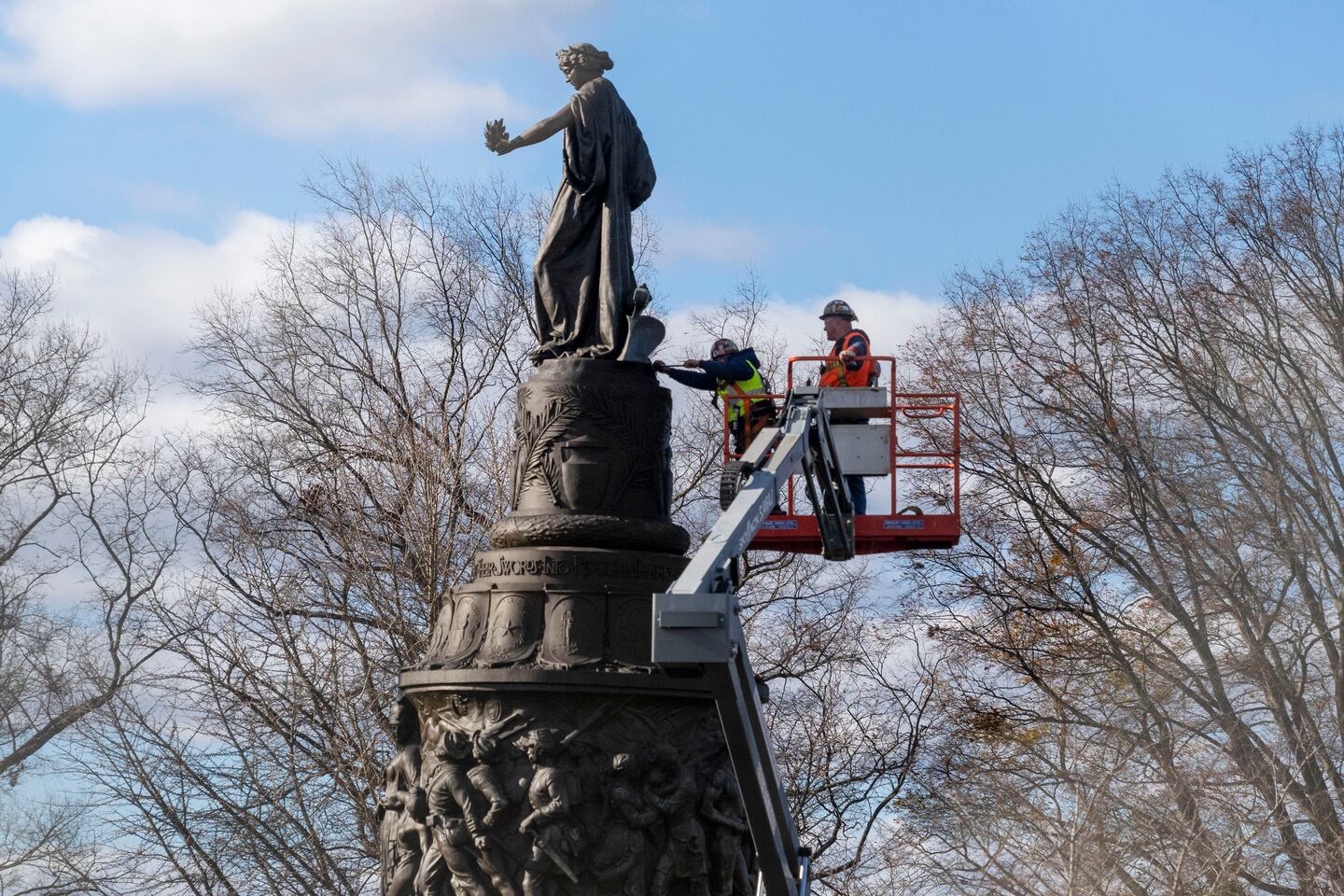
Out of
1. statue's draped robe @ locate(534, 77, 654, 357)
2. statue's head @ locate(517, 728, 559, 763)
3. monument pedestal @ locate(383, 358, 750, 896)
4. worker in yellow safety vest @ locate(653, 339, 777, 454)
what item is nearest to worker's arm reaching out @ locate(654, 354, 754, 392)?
worker in yellow safety vest @ locate(653, 339, 777, 454)

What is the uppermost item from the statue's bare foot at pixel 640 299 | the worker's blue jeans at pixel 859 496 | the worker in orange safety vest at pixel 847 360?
the worker in orange safety vest at pixel 847 360

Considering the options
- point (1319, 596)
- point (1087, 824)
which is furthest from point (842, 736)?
point (1087, 824)

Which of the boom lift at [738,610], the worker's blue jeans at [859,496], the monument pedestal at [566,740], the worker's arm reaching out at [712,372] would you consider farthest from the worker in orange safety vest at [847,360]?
the monument pedestal at [566,740]

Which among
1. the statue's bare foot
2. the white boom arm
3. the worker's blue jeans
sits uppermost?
the worker's blue jeans

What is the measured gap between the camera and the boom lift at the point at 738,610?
6.89 meters

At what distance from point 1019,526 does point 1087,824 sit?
9.57m

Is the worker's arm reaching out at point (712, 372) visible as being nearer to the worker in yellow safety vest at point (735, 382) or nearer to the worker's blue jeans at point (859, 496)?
the worker in yellow safety vest at point (735, 382)

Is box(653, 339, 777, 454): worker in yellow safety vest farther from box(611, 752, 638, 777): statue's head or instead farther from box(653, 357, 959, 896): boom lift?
box(611, 752, 638, 777): statue's head

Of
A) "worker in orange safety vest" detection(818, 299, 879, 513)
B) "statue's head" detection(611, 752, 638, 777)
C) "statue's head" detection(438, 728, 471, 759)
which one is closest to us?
"statue's head" detection(611, 752, 638, 777)

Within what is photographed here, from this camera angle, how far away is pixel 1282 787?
1639cm

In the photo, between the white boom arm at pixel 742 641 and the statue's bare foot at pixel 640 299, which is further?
the statue's bare foot at pixel 640 299

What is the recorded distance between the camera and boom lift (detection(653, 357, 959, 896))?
6.89 m

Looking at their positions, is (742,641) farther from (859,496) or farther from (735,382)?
(859,496)

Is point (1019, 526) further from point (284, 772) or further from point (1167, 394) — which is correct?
point (284, 772)
